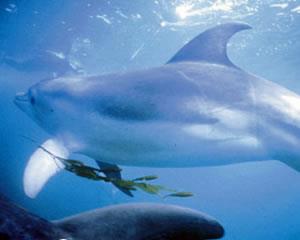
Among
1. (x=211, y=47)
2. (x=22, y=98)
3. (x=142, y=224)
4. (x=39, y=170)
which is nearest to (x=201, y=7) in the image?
(x=211, y=47)

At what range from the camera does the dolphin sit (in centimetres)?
204

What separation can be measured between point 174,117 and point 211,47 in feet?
5.35

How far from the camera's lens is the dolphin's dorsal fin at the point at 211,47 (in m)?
5.54

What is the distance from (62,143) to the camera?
5.14 metres

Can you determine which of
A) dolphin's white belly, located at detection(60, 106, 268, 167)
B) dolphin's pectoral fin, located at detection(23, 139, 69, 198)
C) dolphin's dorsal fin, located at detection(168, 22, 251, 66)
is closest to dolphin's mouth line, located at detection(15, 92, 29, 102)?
dolphin's pectoral fin, located at detection(23, 139, 69, 198)

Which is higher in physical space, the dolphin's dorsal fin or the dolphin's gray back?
the dolphin's dorsal fin

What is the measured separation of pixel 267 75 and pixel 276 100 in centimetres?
2350

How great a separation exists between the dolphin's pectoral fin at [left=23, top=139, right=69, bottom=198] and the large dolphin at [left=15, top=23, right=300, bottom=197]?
0.62 meters

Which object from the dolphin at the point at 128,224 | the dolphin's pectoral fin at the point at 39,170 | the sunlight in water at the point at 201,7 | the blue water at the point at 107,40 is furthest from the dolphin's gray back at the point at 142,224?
the sunlight in water at the point at 201,7

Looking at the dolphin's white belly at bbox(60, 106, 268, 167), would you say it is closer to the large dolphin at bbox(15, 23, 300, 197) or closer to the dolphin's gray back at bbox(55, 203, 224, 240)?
the large dolphin at bbox(15, 23, 300, 197)

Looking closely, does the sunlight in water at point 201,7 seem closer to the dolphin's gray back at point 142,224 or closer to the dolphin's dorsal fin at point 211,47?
the dolphin's dorsal fin at point 211,47

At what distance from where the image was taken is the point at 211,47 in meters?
5.62

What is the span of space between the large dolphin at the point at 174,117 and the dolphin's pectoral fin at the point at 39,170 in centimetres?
62

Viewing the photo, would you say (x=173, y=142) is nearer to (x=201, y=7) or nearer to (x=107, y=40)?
(x=201, y=7)
